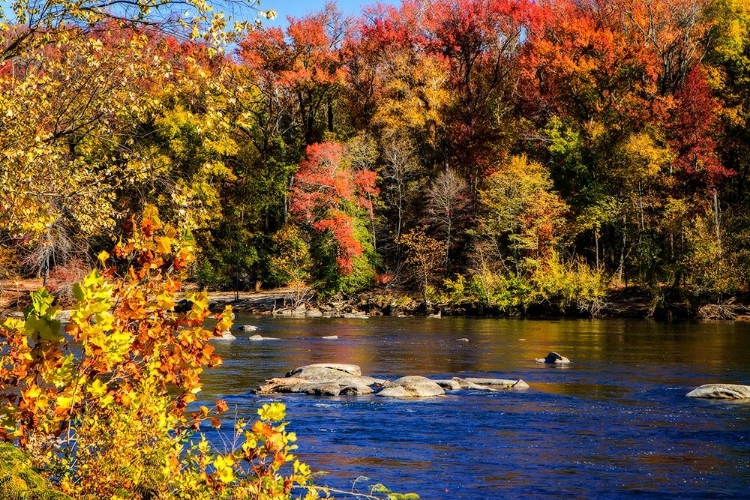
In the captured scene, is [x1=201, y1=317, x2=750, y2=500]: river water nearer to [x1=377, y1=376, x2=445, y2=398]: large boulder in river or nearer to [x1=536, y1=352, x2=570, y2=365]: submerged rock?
[x1=536, y1=352, x2=570, y2=365]: submerged rock

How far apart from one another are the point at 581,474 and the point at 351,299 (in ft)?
142

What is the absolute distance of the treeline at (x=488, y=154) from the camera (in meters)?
52.5

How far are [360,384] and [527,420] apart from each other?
5134 mm

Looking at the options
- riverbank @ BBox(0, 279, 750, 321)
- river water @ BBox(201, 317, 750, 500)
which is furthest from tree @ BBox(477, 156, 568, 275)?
river water @ BBox(201, 317, 750, 500)

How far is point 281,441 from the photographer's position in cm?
527

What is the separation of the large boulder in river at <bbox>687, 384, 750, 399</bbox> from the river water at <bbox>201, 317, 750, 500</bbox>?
1.39ft

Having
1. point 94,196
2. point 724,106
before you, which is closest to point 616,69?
point 724,106

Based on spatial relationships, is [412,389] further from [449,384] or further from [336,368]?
[336,368]

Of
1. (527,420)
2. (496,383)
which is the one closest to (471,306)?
(496,383)

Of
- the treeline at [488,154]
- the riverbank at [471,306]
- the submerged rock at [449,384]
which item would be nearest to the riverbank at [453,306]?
the riverbank at [471,306]

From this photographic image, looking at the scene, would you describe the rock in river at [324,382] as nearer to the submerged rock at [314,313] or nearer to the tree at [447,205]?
the submerged rock at [314,313]

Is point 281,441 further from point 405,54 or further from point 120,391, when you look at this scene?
point 405,54

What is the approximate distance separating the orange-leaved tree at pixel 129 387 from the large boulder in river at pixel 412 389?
47.8ft

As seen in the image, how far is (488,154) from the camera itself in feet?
201
